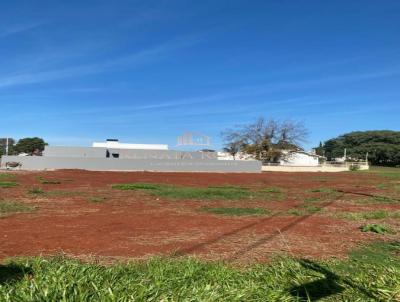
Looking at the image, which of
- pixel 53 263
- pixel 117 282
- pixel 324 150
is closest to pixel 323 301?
pixel 117 282

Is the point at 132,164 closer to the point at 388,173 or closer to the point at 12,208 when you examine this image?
the point at 388,173

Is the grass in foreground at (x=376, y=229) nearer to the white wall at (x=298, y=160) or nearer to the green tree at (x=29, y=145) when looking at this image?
the white wall at (x=298, y=160)

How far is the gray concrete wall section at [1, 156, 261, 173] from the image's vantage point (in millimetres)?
53656

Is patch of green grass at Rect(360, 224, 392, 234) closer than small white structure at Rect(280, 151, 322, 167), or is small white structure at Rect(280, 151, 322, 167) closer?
patch of green grass at Rect(360, 224, 392, 234)

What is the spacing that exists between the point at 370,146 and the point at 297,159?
44512 mm

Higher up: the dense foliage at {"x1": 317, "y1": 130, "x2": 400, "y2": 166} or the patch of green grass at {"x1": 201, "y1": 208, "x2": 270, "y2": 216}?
the dense foliage at {"x1": 317, "y1": 130, "x2": 400, "y2": 166}

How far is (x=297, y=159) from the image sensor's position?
8856cm


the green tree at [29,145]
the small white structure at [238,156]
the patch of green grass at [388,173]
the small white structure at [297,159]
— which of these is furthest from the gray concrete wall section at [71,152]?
the green tree at [29,145]

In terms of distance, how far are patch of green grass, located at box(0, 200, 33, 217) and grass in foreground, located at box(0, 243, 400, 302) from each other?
7095 millimetres

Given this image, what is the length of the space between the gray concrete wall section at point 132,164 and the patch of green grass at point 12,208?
4008 cm

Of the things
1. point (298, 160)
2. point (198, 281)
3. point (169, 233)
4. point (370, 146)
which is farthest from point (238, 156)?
point (198, 281)

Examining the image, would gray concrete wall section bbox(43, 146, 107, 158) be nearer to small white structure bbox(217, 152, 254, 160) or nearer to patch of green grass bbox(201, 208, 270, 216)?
small white structure bbox(217, 152, 254, 160)

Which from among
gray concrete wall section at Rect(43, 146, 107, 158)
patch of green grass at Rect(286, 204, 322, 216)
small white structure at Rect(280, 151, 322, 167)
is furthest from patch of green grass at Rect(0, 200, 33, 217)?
small white structure at Rect(280, 151, 322, 167)

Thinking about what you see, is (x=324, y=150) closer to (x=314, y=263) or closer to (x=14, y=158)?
(x=14, y=158)
